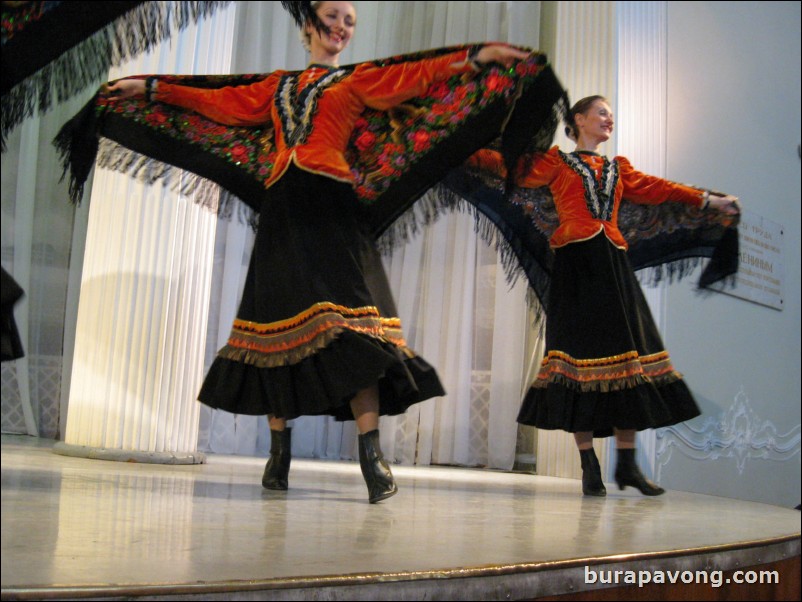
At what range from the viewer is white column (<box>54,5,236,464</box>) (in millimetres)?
3148

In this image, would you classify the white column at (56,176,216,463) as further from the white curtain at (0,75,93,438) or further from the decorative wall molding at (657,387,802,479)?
the decorative wall molding at (657,387,802,479)

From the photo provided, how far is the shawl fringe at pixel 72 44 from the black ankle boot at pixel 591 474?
215 centimetres

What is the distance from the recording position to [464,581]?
1.20 metres

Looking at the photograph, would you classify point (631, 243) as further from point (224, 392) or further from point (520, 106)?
point (224, 392)

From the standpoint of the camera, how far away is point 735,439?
4930mm

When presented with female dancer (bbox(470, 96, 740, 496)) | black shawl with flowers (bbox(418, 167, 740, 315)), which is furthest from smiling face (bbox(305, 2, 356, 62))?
black shawl with flowers (bbox(418, 167, 740, 315))

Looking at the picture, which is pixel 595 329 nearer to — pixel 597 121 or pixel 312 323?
pixel 597 121

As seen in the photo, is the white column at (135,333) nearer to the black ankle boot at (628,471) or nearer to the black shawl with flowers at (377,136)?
the black shawl with flowers at (377,136)

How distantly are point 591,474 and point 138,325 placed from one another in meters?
1.74

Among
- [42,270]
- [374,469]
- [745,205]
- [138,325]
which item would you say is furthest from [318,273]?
[745,205]

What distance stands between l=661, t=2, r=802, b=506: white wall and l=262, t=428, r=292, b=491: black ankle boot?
2.55m

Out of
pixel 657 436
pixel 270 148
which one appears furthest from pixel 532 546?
pixel 657 436

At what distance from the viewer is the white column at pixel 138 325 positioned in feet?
10.3

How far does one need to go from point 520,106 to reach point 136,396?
178 cm
